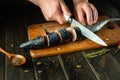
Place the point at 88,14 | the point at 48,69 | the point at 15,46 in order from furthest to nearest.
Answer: the point at 88,14
the point at 15,46
the point at 48,69

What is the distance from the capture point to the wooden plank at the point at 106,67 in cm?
100

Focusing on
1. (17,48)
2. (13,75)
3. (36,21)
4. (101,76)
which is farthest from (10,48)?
(101,76)

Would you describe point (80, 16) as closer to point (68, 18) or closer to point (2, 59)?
point (68, 18)

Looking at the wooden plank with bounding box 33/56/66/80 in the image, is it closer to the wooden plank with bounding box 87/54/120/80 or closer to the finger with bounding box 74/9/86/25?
the wooden plank with bounding box 87/54/120/80

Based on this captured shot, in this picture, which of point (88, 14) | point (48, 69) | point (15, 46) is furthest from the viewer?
point (88, 14)

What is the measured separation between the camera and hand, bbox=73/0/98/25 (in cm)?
131

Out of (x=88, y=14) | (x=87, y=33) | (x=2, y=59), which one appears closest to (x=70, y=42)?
(x=87, y=33)

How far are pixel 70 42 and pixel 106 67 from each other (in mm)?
237

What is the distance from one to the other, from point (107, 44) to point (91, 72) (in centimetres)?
23

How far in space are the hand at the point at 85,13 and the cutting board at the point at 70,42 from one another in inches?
2.8

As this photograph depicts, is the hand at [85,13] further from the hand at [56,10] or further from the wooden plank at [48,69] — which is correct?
the wooden plank at [48,69]

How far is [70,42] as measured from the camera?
3.97 ft

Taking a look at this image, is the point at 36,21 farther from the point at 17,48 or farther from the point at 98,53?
the point at 98,53

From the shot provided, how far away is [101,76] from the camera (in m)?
1.00
